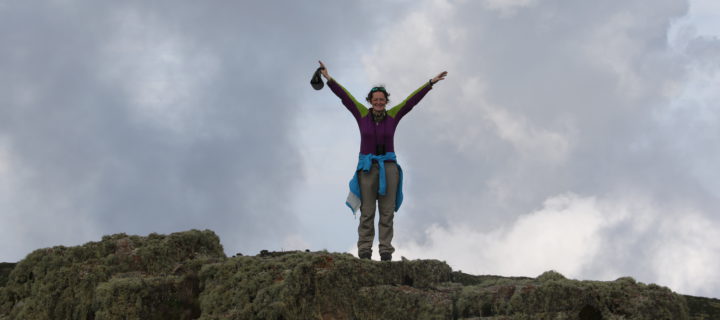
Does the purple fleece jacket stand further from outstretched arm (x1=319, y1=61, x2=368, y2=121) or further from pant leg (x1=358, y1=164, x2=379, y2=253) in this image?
pant leg (x1=358, y1=164, x2=379, y2=253)

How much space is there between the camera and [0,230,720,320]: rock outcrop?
25.1 feet

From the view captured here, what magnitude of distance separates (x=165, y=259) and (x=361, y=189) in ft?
11.2

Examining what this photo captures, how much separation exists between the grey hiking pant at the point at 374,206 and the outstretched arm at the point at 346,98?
1.00 metres

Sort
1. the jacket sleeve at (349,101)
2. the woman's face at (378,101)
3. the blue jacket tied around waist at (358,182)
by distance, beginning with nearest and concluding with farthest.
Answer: the blue jacket tied around waist at (358,182)
the woman's face at (378,101)
the jacket sleeve at (349,101)

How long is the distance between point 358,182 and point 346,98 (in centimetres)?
150

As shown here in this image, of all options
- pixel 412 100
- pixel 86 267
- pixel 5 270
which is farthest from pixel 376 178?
pixel 5 270

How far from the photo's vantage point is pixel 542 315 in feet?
25.0

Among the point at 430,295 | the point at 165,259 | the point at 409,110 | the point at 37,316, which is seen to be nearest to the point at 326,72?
the point at 409,110

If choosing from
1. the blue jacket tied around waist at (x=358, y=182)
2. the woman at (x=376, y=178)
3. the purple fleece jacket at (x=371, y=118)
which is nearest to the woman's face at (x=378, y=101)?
the woman at (x=376, y=178)

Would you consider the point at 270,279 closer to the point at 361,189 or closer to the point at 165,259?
Answer: the point at 165,259

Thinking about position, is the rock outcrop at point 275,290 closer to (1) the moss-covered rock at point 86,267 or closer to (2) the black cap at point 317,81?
(1) the moss-covered rock at point 86,267

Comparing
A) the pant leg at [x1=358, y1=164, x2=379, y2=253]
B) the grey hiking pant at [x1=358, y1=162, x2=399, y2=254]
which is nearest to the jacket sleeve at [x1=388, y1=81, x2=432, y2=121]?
the grey hiking pant at [x1=358, y1=162, x2=399, y2=254]

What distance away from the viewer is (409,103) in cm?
1198

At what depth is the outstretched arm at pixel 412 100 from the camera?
38.9ft
